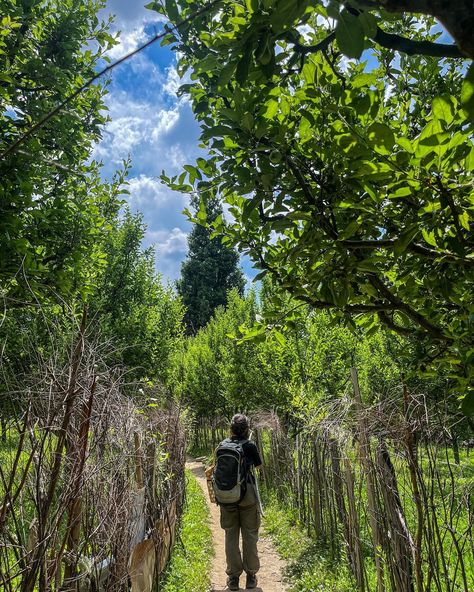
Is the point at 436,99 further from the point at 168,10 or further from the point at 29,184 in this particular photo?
the point at 29,184

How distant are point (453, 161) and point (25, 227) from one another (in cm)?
404

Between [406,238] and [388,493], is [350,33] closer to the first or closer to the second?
[406,238]

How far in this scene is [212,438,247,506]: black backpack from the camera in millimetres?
4914

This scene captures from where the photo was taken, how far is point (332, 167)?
5.66 ft

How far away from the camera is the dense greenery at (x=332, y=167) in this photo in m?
1.14

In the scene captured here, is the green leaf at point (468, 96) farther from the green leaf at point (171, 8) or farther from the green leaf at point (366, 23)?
the green leaf at point (171, 8)

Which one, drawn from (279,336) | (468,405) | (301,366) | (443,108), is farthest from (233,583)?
(301,366)

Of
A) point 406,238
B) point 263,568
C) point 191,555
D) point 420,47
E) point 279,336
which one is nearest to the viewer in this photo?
point 420,47

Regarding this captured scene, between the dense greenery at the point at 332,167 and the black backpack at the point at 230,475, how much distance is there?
10.3ft

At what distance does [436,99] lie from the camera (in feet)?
3.38

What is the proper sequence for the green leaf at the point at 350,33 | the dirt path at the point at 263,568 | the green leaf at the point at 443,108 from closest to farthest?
the green leaf at the point at 350,33 < the green leaf at the point at 443,108 < the dirt path at the point at 263,568

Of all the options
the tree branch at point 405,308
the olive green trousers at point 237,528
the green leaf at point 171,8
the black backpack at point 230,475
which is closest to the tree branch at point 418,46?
the green leaf at point 171,8

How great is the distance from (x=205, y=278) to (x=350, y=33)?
3831 cm

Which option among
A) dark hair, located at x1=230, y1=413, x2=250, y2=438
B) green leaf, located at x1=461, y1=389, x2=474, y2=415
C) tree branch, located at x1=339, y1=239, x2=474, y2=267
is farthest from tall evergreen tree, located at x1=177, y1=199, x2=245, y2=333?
green leaf, located at x1=461, y1=389, x2=474, y2=415
